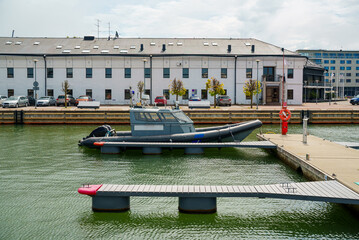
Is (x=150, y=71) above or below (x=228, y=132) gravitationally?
above

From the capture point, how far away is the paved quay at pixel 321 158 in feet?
33.0

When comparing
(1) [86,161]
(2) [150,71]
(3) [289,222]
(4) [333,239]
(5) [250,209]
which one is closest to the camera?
(4) [333,239]

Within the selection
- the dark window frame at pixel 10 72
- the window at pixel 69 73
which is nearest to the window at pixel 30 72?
the dark window frame at pixel 10 72

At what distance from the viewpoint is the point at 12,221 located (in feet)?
28.8

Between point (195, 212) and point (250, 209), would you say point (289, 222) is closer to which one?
point (250, 209)

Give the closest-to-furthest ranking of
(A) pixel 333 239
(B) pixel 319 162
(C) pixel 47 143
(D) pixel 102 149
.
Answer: (A) pixel 333 239, (B) pixel 319 162, (D) pixel 102 149, (C) pixel 47 143

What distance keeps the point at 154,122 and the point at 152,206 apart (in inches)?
329

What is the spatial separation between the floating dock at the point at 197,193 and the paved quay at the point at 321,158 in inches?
34.6

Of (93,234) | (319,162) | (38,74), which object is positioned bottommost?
(93,234)

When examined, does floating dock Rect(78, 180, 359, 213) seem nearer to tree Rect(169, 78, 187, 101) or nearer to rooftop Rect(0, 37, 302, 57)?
tree Rect(169, 78, 187, 101)

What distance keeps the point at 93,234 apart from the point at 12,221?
90.6 inches

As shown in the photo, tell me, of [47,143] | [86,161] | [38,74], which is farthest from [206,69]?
[86,161]

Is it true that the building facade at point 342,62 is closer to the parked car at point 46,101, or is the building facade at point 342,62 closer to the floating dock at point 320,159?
the parked car at point 46,101

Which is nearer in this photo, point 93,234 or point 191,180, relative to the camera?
point 93,234
